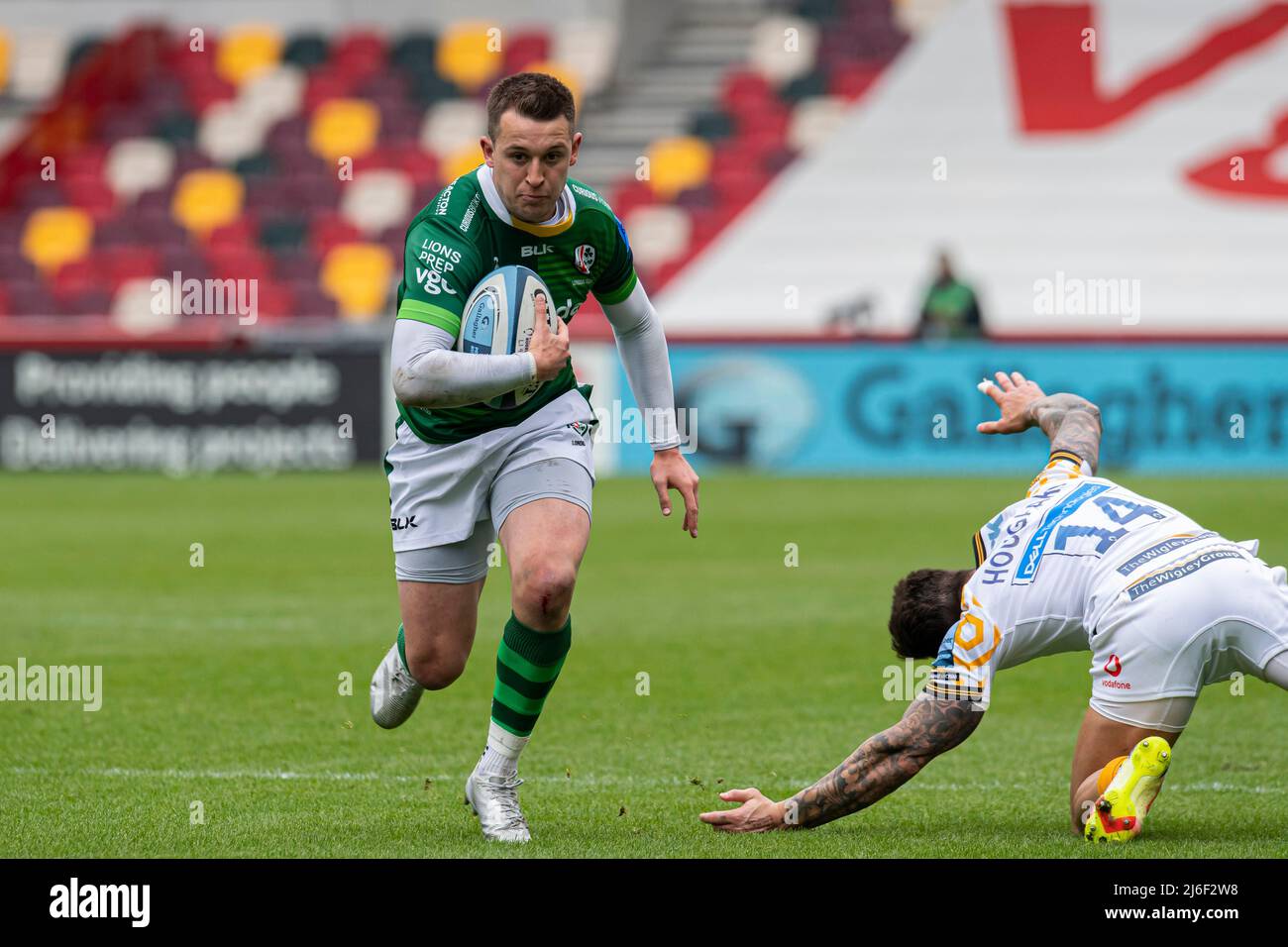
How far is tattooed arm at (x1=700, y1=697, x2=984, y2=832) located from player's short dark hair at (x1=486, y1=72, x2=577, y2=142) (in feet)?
6.42

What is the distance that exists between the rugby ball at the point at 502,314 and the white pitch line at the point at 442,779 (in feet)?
5.06

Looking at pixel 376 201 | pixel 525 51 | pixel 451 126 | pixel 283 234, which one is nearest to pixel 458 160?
pixel 451 126

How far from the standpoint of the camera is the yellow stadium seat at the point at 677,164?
86.4 feet

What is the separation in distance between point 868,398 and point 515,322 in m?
13.8

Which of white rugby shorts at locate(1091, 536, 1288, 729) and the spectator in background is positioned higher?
the spectator in background

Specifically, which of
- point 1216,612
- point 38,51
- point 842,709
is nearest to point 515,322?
point 1216,612

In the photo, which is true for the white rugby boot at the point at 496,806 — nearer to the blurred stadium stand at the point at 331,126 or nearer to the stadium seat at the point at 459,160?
the blurred stadium stand at the point at 331,126

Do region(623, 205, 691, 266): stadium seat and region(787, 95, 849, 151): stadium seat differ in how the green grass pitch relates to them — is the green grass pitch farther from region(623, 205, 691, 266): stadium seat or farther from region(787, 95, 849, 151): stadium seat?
region(787, 95, 849, 151): stadium seat

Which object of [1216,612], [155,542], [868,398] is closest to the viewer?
[1216,612]

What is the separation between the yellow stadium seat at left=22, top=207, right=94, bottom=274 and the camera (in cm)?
2697

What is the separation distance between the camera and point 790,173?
86.2ft

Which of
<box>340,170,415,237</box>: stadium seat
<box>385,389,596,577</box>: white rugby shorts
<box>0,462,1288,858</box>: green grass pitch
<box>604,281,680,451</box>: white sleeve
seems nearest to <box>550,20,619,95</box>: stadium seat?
<box>340,170,415,237</box>: stadium seat
